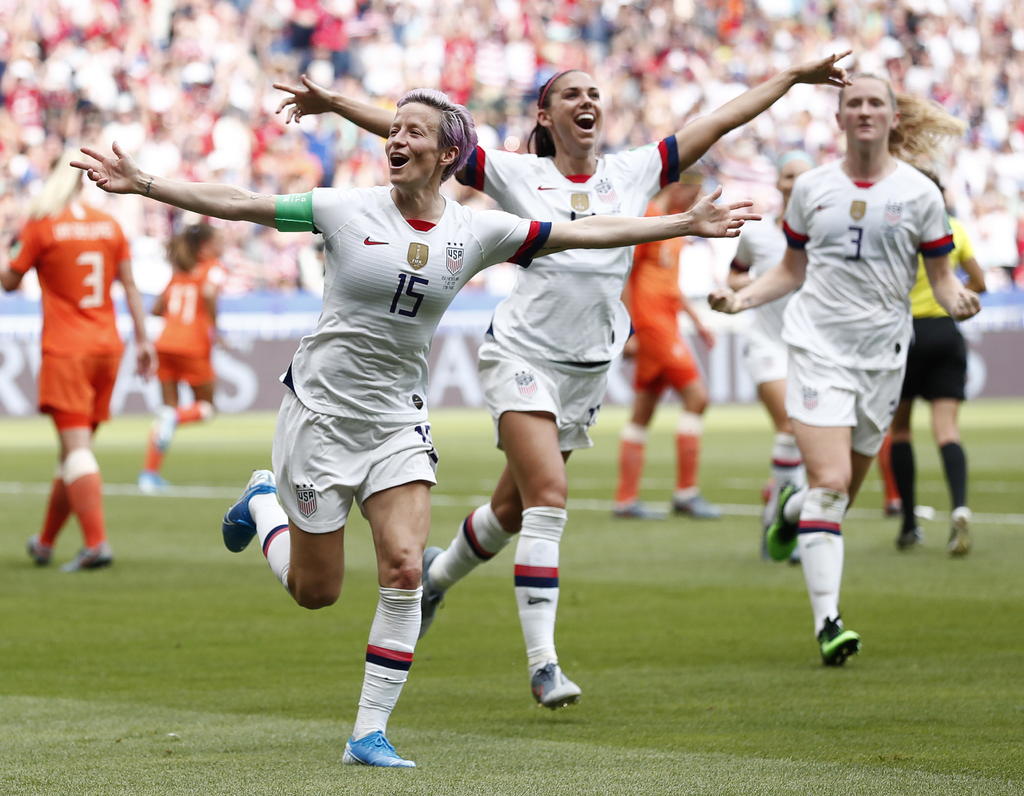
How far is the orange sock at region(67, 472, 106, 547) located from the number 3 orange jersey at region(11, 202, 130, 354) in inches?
31.2

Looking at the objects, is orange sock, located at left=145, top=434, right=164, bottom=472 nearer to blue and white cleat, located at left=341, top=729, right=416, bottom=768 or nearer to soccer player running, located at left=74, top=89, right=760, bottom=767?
soccer player running, located at left=74, top=89, right=760, bottom=767

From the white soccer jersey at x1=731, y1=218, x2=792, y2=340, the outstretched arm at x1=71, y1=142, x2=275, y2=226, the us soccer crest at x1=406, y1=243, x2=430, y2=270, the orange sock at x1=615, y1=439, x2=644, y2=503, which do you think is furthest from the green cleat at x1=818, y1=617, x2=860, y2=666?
the orange sock at x1=615, y1=439, x2=644, y2=503

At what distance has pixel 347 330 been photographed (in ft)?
19.6

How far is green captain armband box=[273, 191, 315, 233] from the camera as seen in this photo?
5840 millimetres

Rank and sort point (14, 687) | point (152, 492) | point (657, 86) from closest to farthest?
point (14, 687) < point (152, 492) < point (657, 86)

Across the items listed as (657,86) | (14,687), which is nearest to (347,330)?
(14,687)

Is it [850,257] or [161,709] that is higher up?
[850,257]

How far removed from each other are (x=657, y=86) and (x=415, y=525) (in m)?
28.2

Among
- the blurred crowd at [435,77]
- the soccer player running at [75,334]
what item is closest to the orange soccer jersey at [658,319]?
the soccer player running at [75,334]

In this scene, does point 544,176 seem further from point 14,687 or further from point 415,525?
point 14,687

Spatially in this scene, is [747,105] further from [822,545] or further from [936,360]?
[936,360]

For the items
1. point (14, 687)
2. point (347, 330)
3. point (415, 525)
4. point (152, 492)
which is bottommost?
point (152, 492)

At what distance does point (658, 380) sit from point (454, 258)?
8297 mm

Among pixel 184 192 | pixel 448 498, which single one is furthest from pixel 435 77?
pixel 184 192
